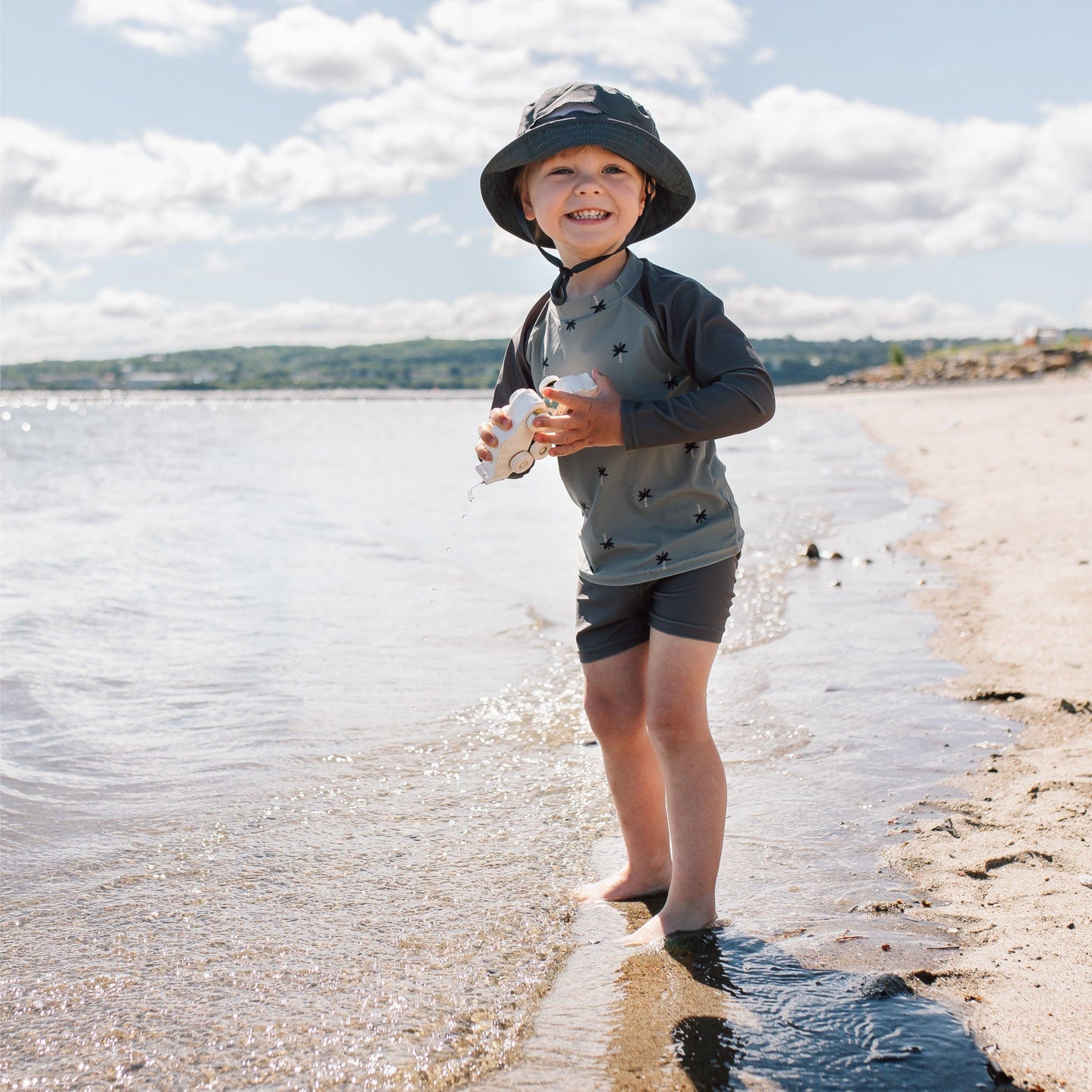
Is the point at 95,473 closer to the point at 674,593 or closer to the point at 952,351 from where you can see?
the point at 674,593

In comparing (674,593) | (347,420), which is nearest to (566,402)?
(674,593)

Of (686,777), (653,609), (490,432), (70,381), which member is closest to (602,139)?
(490,432)

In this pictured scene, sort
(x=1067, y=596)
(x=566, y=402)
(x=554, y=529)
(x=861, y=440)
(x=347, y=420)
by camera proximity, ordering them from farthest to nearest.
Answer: (x=347, y=420)
(x=861, y=440)
(x=554, y=529)
(x=1067, y=596)
(x=566, y=402)

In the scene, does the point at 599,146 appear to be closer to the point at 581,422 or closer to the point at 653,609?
the point at 581,422

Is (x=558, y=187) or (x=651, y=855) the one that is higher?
(x=558, y=187)

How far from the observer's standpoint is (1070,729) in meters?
3.67

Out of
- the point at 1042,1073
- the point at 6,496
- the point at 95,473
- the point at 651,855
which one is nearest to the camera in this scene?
the point at 1042,1073

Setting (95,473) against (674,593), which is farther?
(95,473)

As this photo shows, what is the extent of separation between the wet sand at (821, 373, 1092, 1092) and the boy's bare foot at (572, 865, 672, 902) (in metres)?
0.59

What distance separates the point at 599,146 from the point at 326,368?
136 m

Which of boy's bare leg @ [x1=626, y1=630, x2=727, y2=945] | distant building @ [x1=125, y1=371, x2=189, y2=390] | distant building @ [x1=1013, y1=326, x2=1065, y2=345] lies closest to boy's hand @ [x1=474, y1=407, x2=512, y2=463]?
boy's bare leg @ [x1=626, y1=630, x2=727, y2=945]

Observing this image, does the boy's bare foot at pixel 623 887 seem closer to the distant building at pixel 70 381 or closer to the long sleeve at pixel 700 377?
the long sleeve at pixel 700 377

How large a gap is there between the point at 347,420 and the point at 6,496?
1695 inches

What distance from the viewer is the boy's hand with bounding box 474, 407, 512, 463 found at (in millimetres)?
2340
